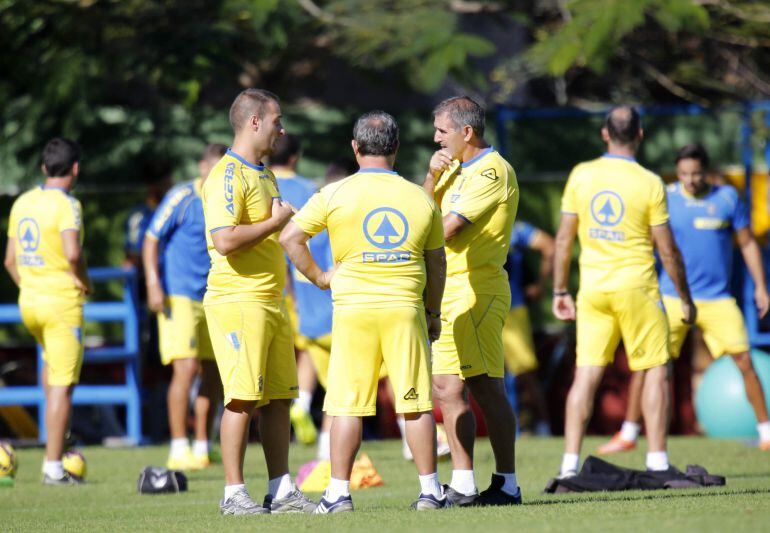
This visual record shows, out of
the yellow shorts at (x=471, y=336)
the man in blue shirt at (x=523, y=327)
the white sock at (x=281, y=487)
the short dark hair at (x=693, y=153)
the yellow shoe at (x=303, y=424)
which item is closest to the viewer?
the white sock at (x=281, y=487)

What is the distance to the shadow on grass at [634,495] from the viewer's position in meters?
7.82

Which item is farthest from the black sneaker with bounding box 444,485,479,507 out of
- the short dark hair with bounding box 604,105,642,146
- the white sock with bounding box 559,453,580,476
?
the short dark hair with bounding box 604,105,642,146

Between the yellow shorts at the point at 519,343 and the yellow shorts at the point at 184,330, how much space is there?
11.6ft

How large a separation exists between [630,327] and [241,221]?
9.65 feet

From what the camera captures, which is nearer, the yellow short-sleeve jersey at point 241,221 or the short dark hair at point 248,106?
the yellow short-sleeve jersey at point 241,221

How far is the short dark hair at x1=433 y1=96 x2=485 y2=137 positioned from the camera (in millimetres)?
7719

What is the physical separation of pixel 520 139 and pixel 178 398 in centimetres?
516

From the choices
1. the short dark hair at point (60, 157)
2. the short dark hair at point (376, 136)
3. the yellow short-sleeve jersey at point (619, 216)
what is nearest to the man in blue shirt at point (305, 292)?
the short dark hair at point (60, 157)

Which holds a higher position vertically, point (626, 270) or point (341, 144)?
point (341, 144)

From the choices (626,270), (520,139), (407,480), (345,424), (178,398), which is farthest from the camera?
(520,139)

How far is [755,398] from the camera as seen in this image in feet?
38.8

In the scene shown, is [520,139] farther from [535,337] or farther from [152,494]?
[152,494]

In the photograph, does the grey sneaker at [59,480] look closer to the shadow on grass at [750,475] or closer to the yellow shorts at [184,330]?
the yellow shorts at [184,330]

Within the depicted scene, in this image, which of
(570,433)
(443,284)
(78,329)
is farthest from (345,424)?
(78,329)
